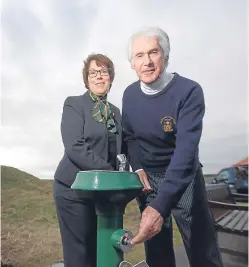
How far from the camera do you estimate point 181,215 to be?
117 cm

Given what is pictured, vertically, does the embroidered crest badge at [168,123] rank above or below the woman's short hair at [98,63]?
below

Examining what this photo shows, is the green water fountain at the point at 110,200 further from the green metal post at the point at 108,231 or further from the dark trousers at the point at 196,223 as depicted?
the dark trousers at the point at 196,223

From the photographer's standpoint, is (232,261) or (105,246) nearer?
(105,246)

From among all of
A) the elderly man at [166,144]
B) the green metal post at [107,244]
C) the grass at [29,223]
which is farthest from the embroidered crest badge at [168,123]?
the grass at [29,223]

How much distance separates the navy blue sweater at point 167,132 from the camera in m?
0.99

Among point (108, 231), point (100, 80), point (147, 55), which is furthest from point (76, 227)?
point (147, 55)

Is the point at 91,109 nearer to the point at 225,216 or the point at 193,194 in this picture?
the point at 193,194

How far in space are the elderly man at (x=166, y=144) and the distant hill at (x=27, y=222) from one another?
773mm

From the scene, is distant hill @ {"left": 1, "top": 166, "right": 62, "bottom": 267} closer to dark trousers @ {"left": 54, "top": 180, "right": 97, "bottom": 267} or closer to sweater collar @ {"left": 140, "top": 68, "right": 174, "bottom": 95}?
dark trousers @ {"left": 54, "top": 180, "right": 97, "bottom": 267}

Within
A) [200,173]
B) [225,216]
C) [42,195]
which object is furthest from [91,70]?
[225,216]

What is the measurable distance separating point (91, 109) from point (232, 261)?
8.06ft

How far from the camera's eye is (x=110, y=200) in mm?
965

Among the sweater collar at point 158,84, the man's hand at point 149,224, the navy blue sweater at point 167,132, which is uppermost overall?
the sweater collar at point 158,84

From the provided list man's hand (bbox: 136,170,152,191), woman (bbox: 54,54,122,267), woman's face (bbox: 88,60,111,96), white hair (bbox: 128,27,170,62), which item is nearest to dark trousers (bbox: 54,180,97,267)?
woman (bbox: 54,54,122,267)
